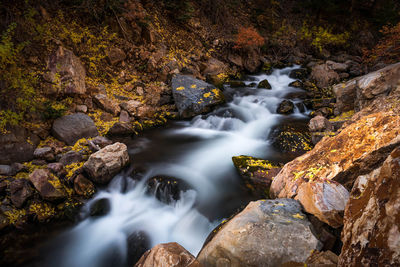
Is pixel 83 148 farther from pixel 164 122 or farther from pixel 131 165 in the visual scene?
pixel 164 122

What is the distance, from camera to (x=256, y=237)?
7.11 ft

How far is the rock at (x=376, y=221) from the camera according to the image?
3.86 feet

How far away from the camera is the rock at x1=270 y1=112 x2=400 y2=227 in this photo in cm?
238

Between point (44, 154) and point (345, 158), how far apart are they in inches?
257

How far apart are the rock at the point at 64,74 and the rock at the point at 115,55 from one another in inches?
→ 62.0

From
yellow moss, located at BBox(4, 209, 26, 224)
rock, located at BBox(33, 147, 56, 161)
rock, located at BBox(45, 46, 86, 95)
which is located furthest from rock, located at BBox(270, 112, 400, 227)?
rock, located at BBox(45, 46, 86, 95)

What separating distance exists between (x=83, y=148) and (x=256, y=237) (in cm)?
527

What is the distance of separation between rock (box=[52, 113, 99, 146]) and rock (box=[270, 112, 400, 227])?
18.5 ft

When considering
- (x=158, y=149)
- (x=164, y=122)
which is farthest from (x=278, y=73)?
(x=158, y=149)

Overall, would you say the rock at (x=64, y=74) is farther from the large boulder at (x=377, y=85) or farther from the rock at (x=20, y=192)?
the large boulder at (x=377, y=85)

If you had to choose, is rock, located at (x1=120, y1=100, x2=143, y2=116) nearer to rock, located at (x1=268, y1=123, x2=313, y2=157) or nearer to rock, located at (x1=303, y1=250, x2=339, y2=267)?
rock, located at (x1=268, y1=123, x2=313, y2=157)

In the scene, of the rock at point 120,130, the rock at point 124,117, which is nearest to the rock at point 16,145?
the rock at point 120,130

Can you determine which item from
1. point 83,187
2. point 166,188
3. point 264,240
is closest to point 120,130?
point 83,187

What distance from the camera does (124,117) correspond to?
727 centimetres
